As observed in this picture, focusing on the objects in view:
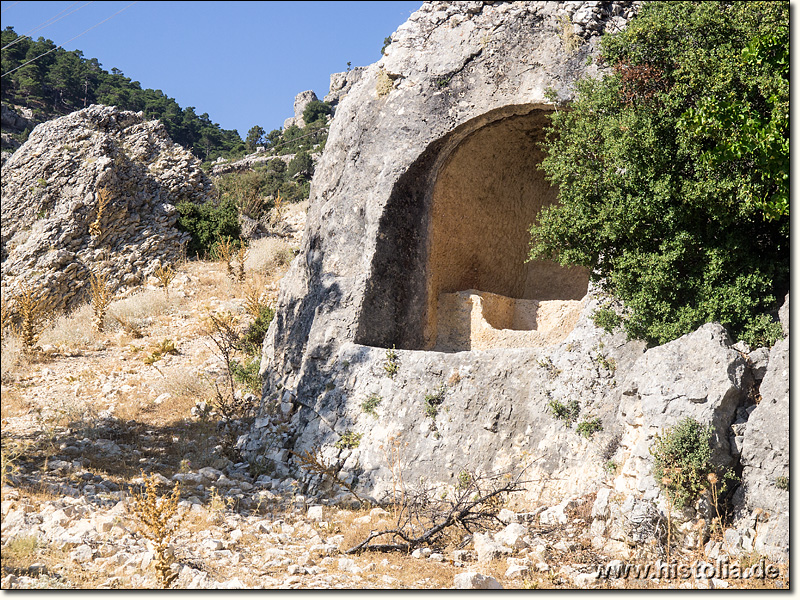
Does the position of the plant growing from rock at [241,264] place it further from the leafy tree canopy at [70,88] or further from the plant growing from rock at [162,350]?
the leafy tree canopy at [70,88]

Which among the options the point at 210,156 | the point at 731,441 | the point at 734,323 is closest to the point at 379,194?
the point at 734,323

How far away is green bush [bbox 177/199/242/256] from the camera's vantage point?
18.5 meters

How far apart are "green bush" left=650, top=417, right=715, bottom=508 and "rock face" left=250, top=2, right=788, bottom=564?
16cm

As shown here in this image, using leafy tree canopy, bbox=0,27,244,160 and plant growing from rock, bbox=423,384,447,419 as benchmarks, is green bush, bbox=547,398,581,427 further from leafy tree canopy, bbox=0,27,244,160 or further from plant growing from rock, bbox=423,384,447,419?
leafy tree canopy, bbox=0,27,244,160

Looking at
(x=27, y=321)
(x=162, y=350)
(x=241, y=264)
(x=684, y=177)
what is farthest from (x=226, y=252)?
(x=684, y=177)

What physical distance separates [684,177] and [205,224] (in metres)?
13.5

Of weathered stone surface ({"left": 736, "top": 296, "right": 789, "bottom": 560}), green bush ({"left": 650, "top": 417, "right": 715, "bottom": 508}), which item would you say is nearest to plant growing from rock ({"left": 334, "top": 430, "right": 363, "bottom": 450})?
green bush ({"left": 650, "top": 417, "right": 715, "bottom": 508})

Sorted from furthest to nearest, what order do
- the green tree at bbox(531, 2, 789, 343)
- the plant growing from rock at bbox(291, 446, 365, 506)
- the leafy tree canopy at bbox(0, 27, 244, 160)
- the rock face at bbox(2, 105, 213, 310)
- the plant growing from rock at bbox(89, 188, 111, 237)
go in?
the plant growing from rock at bbox(89, 188, 111, 237)
the rock face at bbox(2, 105, 213, 310)
the leafy tree canopy at bbox(0, 27, 244, 160)
the plant growing from rock at bbox(291, 446, 365, 506)
the green tree at bbox(531, 2, 789, 343)

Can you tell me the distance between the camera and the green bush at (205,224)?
1848cm

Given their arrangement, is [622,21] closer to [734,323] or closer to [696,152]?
[696,152]

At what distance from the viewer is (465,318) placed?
11.4 m

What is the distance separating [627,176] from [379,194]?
3.87m

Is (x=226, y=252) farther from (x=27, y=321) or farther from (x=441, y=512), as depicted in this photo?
(x=441, y=512)

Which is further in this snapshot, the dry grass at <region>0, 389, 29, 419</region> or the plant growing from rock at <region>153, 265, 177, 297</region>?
the plant growing from rock at <region>153, 265, 177, 297</region>
